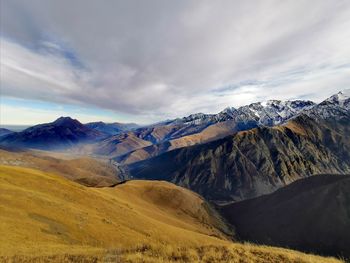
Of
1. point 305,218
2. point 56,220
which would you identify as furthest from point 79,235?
point 305,218

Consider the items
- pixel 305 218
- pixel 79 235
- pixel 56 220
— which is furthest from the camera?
pixel 305 218

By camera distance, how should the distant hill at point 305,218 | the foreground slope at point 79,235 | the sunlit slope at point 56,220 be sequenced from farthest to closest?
the distant hill at point 305,218
the sunlit slope at point 56,220
the foreground slope at point 79,235

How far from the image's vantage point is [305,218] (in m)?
120

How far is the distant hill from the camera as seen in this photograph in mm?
107688

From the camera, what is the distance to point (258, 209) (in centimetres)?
15050

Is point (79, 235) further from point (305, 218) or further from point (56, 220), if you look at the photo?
point (305, 218)

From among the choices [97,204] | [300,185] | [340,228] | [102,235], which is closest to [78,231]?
[102,235]

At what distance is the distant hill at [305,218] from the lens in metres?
108

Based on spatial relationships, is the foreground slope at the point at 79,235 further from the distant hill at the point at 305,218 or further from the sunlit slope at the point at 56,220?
the distant hill at the point at 305,218

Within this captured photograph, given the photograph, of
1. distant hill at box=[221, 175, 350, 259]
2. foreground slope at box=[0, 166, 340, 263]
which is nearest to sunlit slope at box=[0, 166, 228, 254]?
foreground slope at box=[0, 166, 340, 263]

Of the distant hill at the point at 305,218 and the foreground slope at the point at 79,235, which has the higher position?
the foreground slope at the point at 79,235

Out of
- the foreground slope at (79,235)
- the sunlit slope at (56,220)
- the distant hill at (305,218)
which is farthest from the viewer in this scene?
the distant hill at (305,218)

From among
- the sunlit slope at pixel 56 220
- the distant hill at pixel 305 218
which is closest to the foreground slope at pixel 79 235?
the sunlit slope at pixel 56 220

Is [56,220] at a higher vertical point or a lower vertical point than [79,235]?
higher
